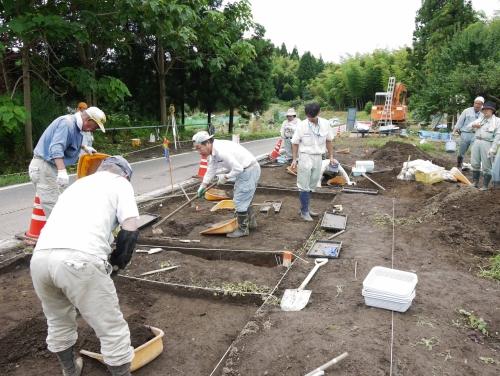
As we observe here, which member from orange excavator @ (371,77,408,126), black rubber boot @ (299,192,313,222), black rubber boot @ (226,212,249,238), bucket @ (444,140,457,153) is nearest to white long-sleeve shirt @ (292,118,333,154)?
black rubber boot @ (299,192,313,222)

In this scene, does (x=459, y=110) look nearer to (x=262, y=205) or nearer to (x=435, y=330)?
(x=262, y=205)

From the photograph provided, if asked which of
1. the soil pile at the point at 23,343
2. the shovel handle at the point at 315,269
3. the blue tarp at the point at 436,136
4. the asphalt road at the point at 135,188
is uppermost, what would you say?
the blue tarp at the point at 436,136

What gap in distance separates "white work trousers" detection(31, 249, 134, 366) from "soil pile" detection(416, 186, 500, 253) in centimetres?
440

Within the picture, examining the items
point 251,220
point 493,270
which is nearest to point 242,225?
point 251,220

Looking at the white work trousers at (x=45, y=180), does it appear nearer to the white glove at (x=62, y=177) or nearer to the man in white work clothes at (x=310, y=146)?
the white glove at (x=62, y=177)

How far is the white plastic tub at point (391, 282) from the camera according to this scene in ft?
11.6

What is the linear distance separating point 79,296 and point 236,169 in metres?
3.41

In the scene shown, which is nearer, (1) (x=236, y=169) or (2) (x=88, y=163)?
(2) (x=88, y=163)

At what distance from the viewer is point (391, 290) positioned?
357 centimetres

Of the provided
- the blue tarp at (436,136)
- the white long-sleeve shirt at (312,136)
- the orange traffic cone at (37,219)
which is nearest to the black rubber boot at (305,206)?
the white long-sleeve shirt at (312,136)

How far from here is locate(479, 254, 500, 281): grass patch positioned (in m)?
4.39

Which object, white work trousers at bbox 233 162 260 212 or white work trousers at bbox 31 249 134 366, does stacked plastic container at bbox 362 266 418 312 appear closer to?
white work trousers at bbox 31 249 134 366

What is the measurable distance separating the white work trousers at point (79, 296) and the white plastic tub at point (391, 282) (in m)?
2.09

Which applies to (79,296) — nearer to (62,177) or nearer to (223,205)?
(62,177)
